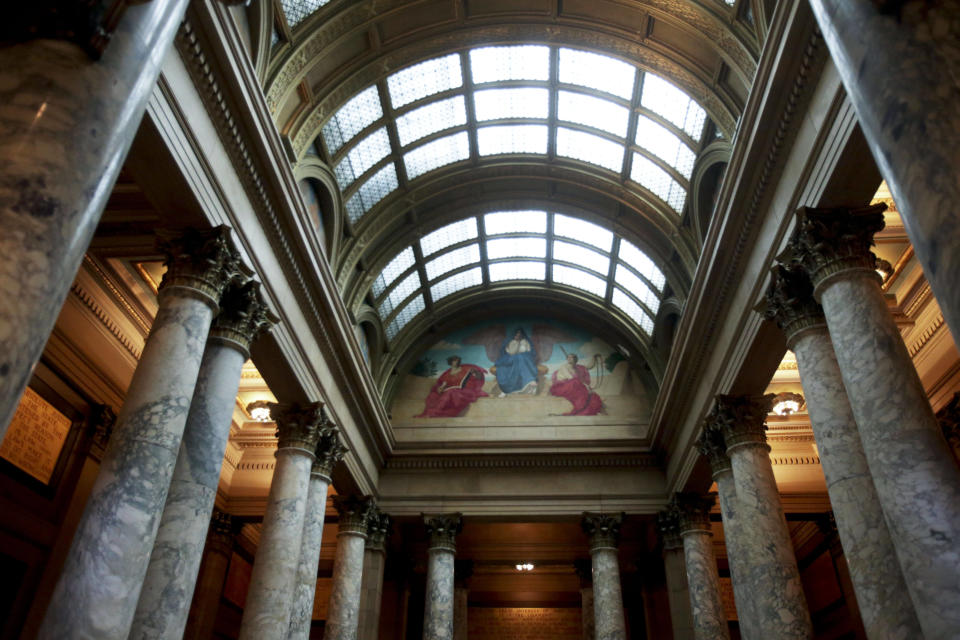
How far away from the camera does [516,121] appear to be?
12727 millimetres

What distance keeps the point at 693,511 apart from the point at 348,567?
6.56m

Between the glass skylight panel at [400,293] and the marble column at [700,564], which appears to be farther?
the glass skylight panel at [400,293]

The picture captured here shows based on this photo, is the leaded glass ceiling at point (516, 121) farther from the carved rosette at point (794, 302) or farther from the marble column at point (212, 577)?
the marble column at point (212, 577)

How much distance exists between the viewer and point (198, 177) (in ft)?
21.6

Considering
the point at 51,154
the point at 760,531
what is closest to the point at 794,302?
the point at 760,531

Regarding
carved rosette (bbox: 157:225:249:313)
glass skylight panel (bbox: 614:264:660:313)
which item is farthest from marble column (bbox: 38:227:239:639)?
glass skylight panel (bbox: 614:264:660:313)

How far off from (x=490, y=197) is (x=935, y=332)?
27.6 feet

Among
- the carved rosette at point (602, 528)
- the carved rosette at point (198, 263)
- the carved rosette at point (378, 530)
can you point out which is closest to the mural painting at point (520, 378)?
the carved rosette at point (602, 528)

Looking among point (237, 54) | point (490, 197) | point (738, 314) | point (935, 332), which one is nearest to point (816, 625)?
point (935, 332)

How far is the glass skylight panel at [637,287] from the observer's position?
14.8 m

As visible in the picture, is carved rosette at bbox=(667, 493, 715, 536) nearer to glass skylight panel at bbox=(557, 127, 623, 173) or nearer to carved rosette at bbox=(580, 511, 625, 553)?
carved rosette at bbox=(580, 511, 625, 553)

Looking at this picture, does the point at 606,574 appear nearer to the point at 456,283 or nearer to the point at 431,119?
the point at 456,283

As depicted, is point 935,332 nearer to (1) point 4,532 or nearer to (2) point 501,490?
(2) point 501,490

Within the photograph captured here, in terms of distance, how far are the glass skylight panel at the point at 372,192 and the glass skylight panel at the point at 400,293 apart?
2.67m
